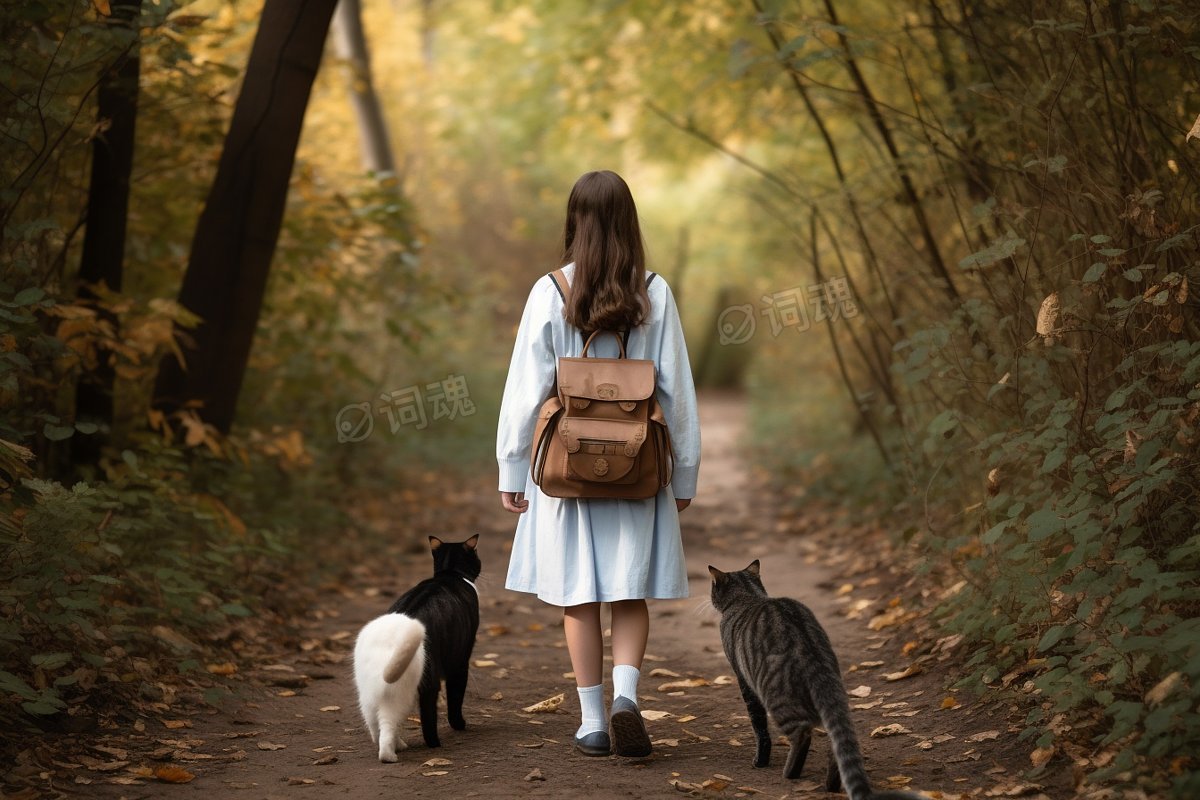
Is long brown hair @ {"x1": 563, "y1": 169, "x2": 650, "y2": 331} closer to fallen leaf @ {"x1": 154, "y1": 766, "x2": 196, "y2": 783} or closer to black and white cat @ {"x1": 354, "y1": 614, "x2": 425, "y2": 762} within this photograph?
black and white cat @ {"x1": 354, "y1": 614, "x2": 425, "y2": 762}

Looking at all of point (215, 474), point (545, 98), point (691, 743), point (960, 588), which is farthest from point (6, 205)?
point (545, 98)

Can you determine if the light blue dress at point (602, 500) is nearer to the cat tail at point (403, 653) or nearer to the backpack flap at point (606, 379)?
the backpack flap at point (606, 379)

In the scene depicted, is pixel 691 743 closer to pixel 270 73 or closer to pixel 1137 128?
pixel 1137 128

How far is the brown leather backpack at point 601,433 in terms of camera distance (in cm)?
407

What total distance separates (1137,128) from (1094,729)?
2.57 m

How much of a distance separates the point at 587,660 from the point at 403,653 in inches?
30.7

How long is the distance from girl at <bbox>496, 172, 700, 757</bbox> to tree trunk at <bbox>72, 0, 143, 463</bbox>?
3.27 meters

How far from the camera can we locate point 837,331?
11961mm

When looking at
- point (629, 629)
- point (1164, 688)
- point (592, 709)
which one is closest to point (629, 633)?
point (629, 629)

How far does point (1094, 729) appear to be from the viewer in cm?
386

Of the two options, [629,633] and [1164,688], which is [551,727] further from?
[1164,688]

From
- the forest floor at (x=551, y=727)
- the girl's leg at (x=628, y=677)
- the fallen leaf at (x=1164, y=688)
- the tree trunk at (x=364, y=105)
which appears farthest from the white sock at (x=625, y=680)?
the tree trunk at (x=364, y=105)

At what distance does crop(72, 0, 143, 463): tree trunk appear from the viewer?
20.8 ft
